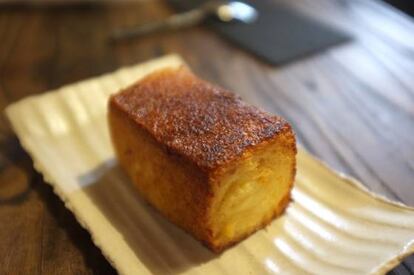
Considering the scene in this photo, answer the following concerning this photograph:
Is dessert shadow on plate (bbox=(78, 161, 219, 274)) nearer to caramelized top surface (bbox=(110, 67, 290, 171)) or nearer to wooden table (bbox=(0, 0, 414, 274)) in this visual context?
wooden table (bbox=(0, 0, 414, 274))

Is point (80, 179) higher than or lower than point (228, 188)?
lower

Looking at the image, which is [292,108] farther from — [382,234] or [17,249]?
[17,249]

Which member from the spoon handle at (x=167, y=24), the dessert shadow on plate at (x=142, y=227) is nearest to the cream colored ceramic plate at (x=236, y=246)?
the dessert shadow on plate at (x=142, y=227)

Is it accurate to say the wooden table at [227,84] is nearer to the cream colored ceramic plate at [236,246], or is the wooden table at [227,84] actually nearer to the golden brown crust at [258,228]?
the cream colored ceramic plate at [236,246]

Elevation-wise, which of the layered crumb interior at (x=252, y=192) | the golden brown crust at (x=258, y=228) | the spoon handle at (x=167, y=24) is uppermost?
the layered crumb interior at (x=252, y=192)

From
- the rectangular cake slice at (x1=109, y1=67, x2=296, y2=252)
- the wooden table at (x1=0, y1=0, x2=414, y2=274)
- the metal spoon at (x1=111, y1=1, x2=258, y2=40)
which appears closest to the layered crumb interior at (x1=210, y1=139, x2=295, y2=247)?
the rectangular cake slice at (x1=109, y1=67, x2=296, y2=252)

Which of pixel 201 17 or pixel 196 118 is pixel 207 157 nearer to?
pixel 196 118

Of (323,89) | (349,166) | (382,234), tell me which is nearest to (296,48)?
(323,89)

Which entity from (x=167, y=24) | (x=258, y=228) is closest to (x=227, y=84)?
(x=167, y=24)
